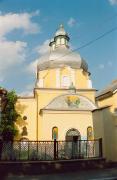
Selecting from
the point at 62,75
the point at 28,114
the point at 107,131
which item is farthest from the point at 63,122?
the point at 107,131

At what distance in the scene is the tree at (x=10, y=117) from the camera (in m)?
31.3

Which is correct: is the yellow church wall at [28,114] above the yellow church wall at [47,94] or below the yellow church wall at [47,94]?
below

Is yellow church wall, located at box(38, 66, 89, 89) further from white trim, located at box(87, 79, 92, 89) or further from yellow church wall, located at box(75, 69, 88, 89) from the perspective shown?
white trim, located at box(87, 79, 92, 89)

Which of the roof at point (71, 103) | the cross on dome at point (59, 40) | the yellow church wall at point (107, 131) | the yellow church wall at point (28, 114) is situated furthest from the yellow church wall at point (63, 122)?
the cross on dome at point (59, 40)

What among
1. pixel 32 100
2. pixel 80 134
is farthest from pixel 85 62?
pixel 80 134

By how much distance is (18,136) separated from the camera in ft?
110

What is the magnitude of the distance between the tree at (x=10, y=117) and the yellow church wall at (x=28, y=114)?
45.0 inches

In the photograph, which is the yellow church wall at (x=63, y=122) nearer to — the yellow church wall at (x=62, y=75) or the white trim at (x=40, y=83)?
the white trim at (x=40, y=83)

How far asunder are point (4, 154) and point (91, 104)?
19.4 metres

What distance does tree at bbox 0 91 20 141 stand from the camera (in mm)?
31344

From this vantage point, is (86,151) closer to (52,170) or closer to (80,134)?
(52,170)

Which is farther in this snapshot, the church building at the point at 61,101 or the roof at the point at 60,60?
the roof at the point at 60,60

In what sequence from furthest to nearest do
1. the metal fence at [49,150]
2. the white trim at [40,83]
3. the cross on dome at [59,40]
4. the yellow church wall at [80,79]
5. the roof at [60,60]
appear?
the cross on dome at [59,40], the roof at [60,60], the yellow church wall at [80,79], the white trim at [40,83], the metal fence at [49,150]

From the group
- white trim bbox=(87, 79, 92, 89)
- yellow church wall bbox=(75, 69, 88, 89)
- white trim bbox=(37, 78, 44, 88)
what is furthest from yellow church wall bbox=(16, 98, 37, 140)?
white trim bbox=(87, 79, 92, 89)
